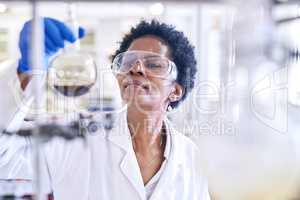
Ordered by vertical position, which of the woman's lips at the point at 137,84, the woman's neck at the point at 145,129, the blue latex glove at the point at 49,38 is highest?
the blue latex glove at the point at 49,38

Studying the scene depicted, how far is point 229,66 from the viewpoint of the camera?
2.36ft

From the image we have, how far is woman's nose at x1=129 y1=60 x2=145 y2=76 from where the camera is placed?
70 centimetres

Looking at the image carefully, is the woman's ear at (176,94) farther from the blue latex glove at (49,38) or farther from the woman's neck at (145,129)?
the blue latex glove at (49,38)

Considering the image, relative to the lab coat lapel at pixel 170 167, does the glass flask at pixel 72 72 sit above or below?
above

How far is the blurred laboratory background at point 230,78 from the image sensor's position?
679mm

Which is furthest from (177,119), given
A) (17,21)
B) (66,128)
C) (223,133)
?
(17,21)

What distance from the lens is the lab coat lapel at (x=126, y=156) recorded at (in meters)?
0.71

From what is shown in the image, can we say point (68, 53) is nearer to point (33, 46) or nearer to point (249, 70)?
point (33, 46)

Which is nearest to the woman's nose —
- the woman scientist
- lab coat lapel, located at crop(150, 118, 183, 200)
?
the woman scientist

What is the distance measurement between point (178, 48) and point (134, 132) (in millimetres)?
178

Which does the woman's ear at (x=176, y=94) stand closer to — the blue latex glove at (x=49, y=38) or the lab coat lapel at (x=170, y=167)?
the lab coat lapel at (x=170, y=167)

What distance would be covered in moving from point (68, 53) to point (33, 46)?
0.22 ft

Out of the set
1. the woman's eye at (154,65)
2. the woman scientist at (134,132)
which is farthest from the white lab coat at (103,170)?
the woman's eye at (154,65)

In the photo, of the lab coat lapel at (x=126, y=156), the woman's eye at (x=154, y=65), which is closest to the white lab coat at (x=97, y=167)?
the lab coat lapel at (x=126, y=156)
